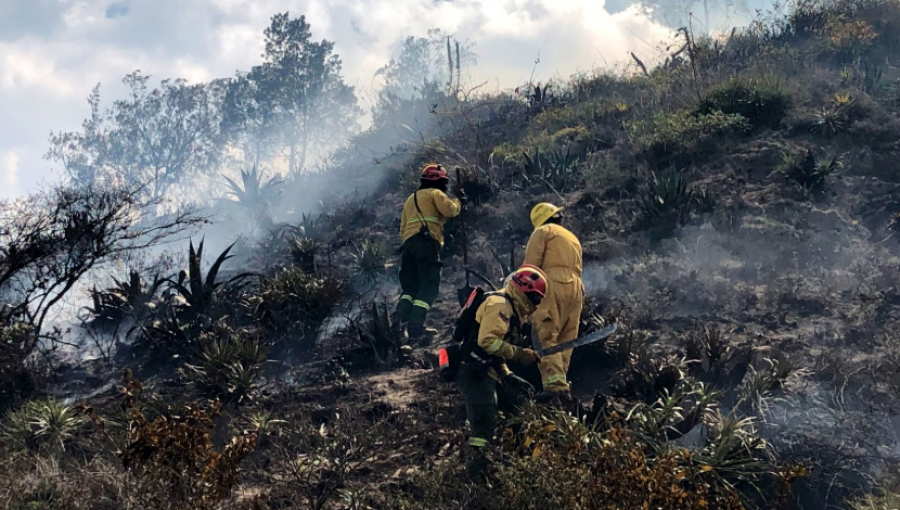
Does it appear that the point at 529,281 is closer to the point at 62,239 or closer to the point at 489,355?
the point at 489,355

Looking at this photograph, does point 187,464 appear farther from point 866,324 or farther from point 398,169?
point 398,169

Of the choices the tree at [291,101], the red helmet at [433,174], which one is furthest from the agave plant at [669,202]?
the tree at [291,101]

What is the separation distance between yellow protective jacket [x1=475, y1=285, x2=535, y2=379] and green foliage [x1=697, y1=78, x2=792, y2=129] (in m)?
8.47

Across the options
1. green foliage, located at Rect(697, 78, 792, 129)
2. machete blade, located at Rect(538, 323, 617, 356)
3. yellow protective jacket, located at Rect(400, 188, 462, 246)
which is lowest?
machete blade, located at Rect(538, 323, 617, 356)

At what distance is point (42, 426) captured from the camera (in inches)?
261

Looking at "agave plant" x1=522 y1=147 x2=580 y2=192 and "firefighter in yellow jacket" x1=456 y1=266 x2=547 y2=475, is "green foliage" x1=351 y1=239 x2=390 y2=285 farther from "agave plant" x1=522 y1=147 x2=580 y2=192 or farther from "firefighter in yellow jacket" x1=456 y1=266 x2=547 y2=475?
"firefighter in yellow jacket" x1=456 y1=266 x2=547 y2=475

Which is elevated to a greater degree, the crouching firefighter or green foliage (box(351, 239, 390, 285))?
green foliage (box(351, 239, 390, 285))

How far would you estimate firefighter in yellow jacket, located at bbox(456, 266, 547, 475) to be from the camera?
212 inches

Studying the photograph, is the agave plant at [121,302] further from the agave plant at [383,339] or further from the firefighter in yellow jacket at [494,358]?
the firefighter in yellow jacket at [494,358]

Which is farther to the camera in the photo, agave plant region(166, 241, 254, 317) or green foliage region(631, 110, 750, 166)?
green foliage region(631, 110, 750, 166)

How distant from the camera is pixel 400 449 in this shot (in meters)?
6.10

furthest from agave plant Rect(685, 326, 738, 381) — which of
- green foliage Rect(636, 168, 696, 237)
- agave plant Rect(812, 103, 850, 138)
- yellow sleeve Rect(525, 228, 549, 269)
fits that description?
agave plant Rect(812, 103, 850, 138)

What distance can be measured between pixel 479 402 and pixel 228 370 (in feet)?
10.1

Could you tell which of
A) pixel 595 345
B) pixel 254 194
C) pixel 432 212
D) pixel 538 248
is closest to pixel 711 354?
pixel 595 345
